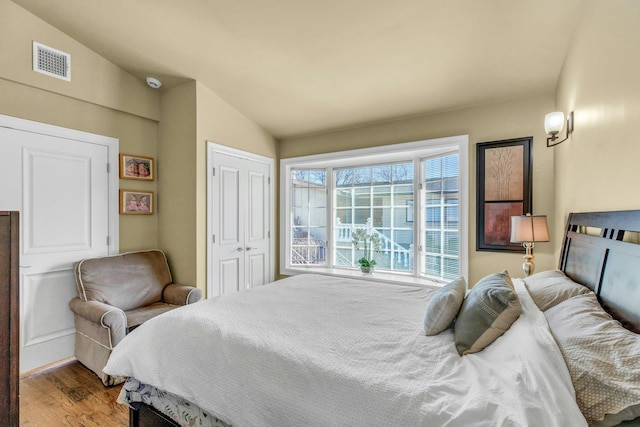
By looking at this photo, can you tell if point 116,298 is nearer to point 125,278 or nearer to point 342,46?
point 125,278

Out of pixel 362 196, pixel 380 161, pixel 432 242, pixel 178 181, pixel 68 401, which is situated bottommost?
pixel 68 401

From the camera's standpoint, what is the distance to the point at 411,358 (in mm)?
1260

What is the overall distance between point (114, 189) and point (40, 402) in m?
1.92

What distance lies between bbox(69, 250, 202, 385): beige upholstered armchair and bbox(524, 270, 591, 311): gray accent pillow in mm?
2787

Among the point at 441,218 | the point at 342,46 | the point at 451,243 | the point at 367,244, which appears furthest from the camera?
the point at 367,244

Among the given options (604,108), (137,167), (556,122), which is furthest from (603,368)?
(137,167)

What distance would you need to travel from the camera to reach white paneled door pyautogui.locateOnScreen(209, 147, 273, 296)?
3.51 meters

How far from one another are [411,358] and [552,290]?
90 cm

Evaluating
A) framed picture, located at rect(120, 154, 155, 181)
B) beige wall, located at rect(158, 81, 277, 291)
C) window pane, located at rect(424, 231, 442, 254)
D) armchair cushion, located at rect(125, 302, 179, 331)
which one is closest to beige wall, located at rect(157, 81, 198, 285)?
beige wall, located at rect(158, 81, 277, 291)

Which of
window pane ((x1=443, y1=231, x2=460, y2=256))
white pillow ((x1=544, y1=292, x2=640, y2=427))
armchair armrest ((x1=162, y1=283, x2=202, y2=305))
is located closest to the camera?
white pillow ((x1=544, y1=292, x2=640, y2=427))

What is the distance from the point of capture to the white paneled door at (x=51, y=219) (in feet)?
8.67

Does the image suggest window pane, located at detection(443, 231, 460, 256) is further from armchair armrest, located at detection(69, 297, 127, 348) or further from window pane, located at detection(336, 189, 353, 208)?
armchair armrest, located at detection(69, 297, 127, 348)

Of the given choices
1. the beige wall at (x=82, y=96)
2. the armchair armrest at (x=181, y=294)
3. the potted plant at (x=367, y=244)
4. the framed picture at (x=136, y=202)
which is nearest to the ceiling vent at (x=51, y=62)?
the beige wall at (x=82, y=96)

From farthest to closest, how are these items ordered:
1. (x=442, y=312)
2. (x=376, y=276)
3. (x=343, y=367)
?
(x=376, y=276) < (x=442, y=312) < (x=343, y=367)
